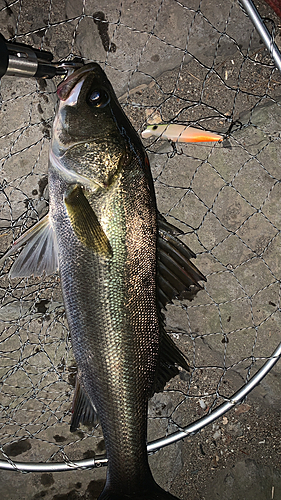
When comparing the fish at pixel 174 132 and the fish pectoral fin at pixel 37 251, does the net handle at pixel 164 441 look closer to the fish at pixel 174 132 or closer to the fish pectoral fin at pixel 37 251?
the fish pectoral fin at pixel 37 251

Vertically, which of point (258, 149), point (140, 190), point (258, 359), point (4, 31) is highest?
point (4, 31)

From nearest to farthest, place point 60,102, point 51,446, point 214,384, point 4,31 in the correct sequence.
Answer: point 60,102
point 4,31
point 51,446
point 214,384

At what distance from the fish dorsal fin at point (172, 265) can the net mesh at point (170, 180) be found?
0.72 metres

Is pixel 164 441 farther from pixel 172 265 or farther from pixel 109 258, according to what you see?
pixel 109 258

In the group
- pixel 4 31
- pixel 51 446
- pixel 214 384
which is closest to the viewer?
pixel 4 31

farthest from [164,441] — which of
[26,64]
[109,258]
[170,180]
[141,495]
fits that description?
[26,64]

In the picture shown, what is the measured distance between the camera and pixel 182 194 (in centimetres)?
271

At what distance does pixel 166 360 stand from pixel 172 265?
0.52 meters

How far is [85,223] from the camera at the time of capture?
1808mm

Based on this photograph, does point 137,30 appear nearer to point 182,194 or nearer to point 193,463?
point 182,194

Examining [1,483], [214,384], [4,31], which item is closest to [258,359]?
[214,384]

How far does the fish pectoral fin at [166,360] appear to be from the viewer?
2016 mm

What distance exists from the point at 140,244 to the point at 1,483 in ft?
6.83

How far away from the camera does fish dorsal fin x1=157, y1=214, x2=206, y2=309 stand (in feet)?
6.50
